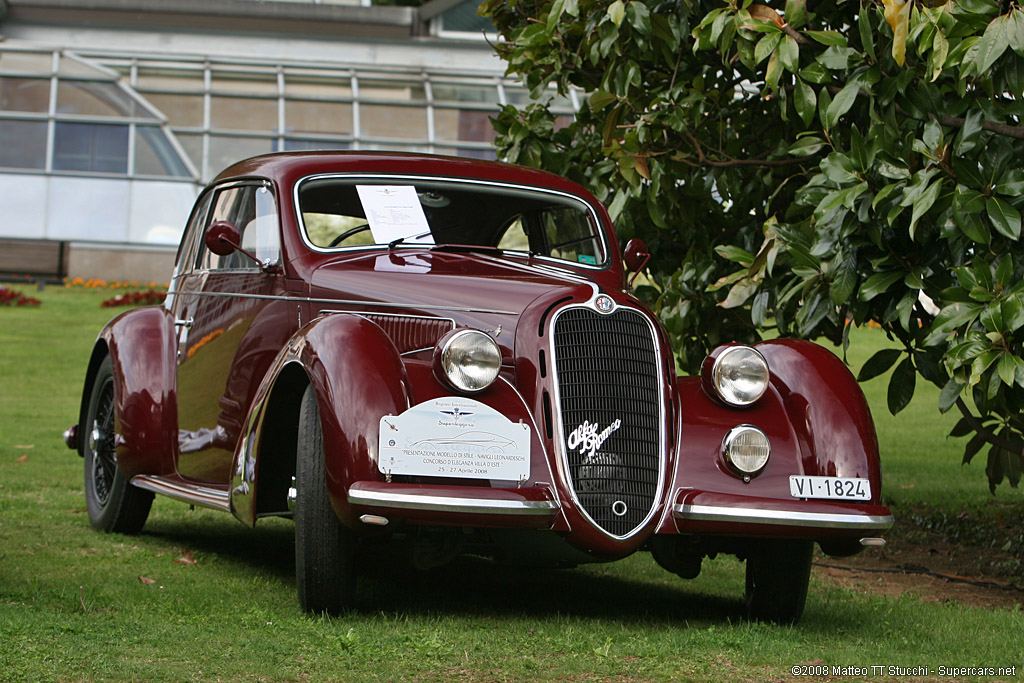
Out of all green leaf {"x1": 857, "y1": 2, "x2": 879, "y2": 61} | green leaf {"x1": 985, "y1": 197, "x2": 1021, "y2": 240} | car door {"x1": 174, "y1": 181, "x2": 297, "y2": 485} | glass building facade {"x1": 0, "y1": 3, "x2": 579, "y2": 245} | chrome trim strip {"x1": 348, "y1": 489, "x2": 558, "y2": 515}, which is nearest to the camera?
chrome trim strip {"x1": 348, "y1": 489, "x2": 558, "y2": 515}

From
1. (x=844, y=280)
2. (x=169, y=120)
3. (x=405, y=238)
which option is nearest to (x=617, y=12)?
(x=405, y=238)

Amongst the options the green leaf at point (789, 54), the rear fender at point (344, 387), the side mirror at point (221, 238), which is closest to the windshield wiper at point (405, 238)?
the side mirror at point (221, 238)

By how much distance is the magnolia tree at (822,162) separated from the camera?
5176 mm

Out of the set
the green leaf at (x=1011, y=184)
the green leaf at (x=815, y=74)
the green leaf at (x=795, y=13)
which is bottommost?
the green leaf at (x=1011, y=184)

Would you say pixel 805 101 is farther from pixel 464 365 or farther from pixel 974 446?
pixel 464 365

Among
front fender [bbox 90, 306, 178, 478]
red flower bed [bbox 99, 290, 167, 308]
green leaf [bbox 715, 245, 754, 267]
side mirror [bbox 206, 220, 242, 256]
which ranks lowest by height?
red flower bed [bbox 99, 290, 167, 308]

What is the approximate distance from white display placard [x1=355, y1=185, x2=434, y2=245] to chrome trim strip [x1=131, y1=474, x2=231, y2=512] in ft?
4.45

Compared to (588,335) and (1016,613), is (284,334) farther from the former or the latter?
(1016,613)

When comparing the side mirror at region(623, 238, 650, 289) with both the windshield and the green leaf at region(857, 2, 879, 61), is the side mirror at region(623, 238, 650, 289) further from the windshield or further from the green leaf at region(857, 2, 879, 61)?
the green leaf at region(857, 2, 879, 61)

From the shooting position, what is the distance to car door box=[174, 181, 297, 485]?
5978mm

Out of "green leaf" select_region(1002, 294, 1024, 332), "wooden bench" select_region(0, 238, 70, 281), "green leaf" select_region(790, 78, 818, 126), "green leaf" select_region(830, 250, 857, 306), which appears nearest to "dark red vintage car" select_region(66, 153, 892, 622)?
"green leaf" select_region(830, 250, 857, 306)

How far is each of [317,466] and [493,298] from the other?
100 cm

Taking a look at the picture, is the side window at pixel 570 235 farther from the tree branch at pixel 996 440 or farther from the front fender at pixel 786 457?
the tree branch at pixel 996 440

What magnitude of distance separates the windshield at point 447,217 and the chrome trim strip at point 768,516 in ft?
5.83
